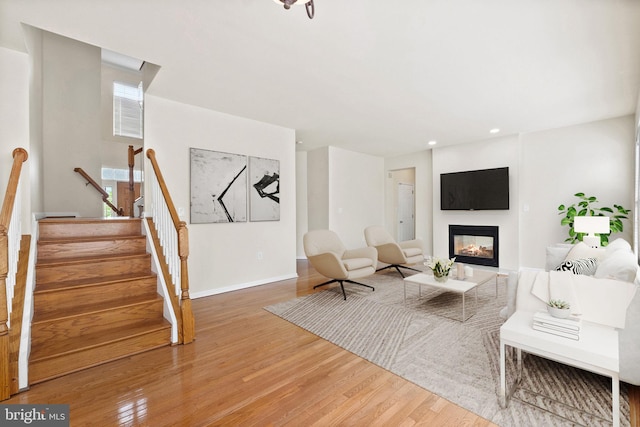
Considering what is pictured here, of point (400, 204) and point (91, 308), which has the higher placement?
point (400, 204)

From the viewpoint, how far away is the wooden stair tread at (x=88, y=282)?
241cm

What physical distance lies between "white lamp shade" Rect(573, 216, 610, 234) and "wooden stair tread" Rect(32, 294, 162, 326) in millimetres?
5234

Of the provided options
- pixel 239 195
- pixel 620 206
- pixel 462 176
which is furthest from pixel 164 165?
pixel 620 206

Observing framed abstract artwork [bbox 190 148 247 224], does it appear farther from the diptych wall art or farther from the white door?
the white door

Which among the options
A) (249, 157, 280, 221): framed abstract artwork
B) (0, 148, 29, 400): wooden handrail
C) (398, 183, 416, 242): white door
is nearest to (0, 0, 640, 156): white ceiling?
(249, 157, 280, 221): framed abstract artwork

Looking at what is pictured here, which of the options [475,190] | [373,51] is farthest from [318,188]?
[373,51]

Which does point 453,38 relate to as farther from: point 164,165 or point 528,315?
point 164,165

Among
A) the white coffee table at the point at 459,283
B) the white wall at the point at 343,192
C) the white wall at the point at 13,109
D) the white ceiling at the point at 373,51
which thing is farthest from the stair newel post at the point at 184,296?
the white wall at the point at 343,192

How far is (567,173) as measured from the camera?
475 cm

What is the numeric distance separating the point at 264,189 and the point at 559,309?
12.5ft

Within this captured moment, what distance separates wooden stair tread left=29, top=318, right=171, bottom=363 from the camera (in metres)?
2.09

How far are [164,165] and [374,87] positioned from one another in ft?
9.03

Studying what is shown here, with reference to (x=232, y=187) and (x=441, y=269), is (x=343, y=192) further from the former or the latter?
(x=441, y=269)

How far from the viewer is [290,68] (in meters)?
2.75
